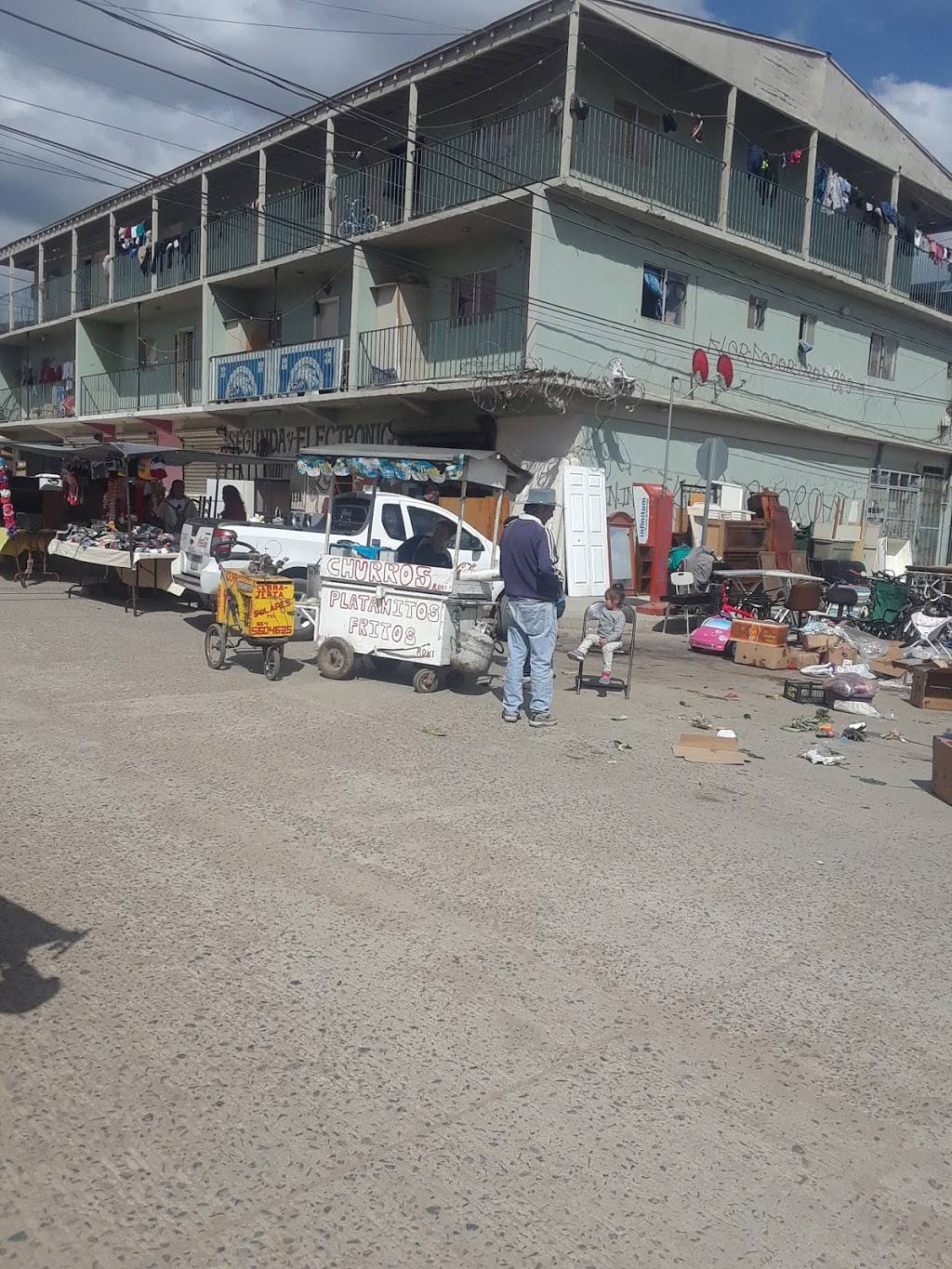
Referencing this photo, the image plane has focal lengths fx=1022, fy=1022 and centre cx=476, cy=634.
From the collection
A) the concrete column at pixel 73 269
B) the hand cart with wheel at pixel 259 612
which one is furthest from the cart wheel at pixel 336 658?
the concrete column at pixel 73 269

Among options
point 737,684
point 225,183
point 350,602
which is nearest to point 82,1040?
point 350,602

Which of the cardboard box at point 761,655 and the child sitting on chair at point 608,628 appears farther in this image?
the cardboard box at point 761,655

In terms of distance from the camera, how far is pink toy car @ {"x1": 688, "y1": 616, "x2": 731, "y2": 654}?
1455 cm

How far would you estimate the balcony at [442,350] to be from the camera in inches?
762

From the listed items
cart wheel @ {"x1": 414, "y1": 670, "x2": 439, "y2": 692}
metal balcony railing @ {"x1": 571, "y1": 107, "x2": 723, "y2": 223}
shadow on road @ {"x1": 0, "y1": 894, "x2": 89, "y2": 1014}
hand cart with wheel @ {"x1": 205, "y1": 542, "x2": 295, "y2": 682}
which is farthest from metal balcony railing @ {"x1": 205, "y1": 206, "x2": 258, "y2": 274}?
shadow on road @ {"x1": 0, "y1": 894, "x2": 89, "y2": 1014}

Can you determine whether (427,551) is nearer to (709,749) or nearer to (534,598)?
(534,598)

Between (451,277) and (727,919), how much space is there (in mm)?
18748

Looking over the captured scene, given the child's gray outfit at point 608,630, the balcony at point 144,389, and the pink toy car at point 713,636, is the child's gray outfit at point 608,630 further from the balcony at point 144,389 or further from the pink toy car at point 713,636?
the balcony at point 144,389

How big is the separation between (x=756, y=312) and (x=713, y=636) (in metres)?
11.4

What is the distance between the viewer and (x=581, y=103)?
1800cm

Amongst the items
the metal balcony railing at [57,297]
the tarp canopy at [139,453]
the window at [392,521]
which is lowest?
the window at [392,521]

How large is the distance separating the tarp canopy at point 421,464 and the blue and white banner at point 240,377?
45.2 feet

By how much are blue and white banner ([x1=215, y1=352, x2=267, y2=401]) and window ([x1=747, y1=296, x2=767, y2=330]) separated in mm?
11330

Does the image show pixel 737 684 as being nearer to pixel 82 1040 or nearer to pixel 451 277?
pixel 82 1040
